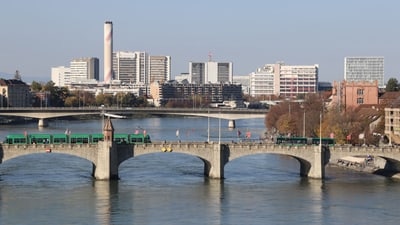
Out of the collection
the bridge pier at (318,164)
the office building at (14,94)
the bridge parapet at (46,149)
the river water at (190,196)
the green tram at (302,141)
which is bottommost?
the river water at (190,196)

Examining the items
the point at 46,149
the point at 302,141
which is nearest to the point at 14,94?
the point at 302,141

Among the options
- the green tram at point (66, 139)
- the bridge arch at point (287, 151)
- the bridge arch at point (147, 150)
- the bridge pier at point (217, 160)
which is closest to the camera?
the bridge arch at point (147, 150)

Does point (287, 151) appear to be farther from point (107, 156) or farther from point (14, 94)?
point (14, 94)

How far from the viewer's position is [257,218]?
45.9 meters

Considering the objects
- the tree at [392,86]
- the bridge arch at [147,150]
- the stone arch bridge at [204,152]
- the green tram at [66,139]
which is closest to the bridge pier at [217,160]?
the stone arch bridge at [204,152]

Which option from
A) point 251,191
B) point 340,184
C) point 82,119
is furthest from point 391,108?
point 82,119

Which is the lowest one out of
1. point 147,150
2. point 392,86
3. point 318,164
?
point 318,164

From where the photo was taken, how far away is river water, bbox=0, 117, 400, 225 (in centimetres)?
4612

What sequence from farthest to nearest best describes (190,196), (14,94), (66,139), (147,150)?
(14,94) → (66,139) → (147,150) → (190,196)

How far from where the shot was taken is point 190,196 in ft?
172

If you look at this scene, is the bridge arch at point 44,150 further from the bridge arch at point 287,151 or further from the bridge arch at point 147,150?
the bridge arch at point 287,151

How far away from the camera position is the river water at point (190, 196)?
151 ft

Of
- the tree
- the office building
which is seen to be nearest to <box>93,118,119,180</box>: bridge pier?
the tree

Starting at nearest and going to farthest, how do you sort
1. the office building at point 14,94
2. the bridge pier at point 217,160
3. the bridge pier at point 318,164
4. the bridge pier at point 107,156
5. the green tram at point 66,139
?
the bridge pier at point 107,156 < the bridge pier at point 217,160 < the green tram at point 66,139 < the bridge pier at point 318,164 < the office building at point 14,94
